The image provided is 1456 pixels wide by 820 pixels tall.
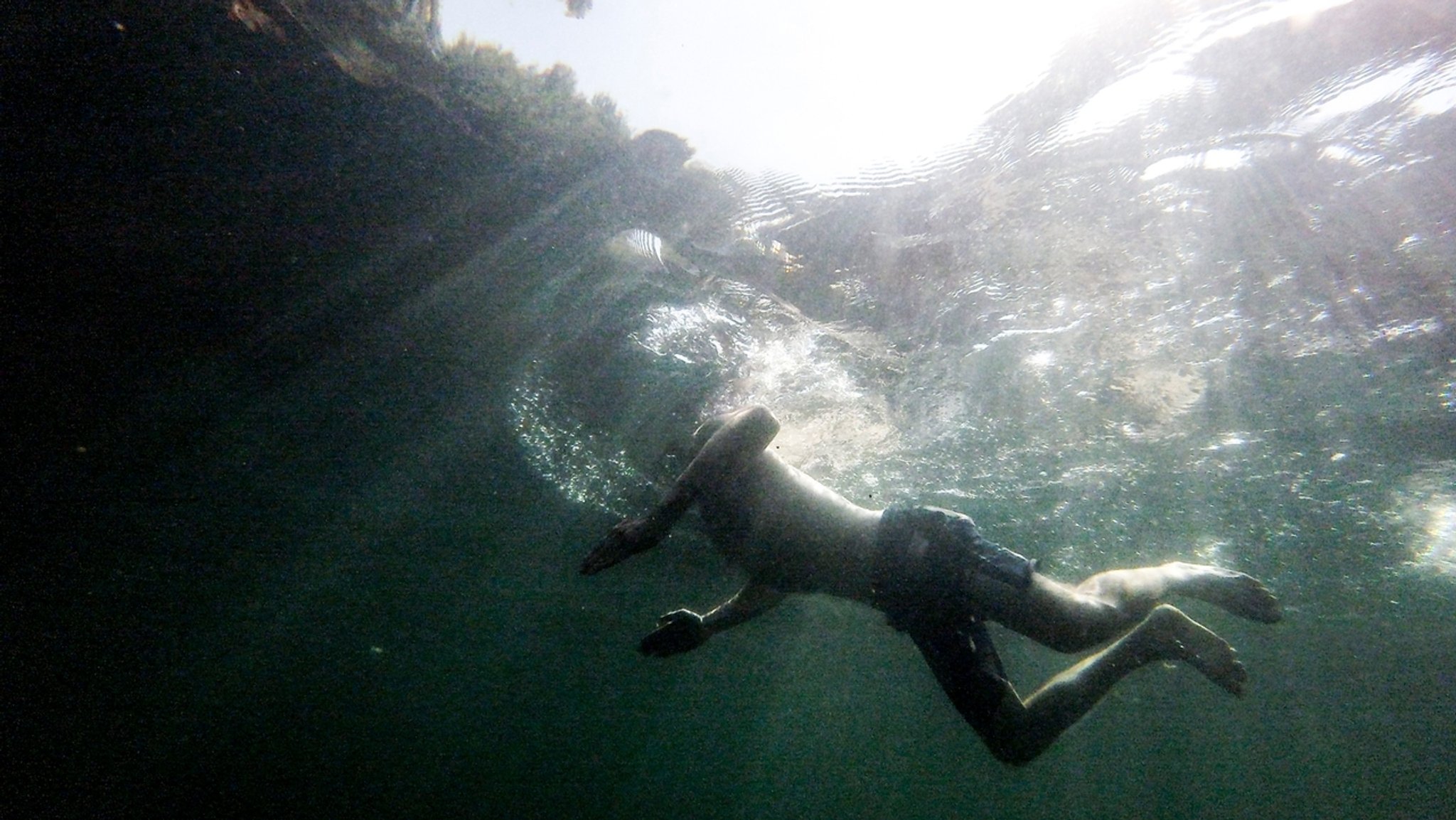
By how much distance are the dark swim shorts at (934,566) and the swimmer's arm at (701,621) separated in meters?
1.12

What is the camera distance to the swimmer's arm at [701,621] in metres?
3.50

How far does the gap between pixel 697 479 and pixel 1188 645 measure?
2.93m

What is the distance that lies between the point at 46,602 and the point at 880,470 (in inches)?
Answer: 893

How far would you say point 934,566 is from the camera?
11.1 ft

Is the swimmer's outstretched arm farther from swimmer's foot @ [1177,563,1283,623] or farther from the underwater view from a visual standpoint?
the underwater view

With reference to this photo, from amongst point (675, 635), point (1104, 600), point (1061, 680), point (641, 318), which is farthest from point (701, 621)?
point (641, 318)

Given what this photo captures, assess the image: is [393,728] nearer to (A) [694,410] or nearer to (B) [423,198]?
(A) [694,410]

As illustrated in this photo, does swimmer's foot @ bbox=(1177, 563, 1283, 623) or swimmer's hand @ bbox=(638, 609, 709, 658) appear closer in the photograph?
swimmer's hand @ bbox=(638, 609, 709, 658)

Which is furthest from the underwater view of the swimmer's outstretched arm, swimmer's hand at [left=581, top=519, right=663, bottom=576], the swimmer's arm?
swimmer's hand at [left=581, top=519, right=663, bottom=576]

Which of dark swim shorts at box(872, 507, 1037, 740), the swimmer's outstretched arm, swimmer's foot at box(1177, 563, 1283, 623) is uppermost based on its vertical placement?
the swimmer's outstretched arm

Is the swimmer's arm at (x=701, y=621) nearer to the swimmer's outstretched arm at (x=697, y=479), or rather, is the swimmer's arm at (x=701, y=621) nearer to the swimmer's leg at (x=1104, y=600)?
the swimmer's outstretched arm at (x=697, y=479)

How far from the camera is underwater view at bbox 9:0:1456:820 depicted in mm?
5215

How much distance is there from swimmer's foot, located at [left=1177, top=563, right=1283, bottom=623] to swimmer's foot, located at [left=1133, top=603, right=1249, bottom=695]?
0.51 meters

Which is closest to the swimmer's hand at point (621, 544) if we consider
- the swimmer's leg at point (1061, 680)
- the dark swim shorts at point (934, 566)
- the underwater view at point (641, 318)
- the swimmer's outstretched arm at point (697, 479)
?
the swimmer's outstretched arm at point (697, 479)
